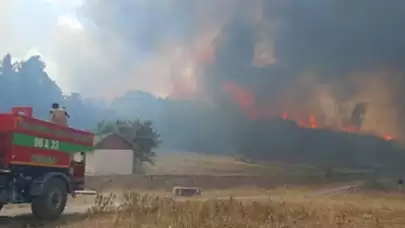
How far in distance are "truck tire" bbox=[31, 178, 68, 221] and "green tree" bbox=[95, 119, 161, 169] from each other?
35.9 m

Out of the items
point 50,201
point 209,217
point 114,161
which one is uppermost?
point 114,161

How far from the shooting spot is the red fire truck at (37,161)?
10.9 metres

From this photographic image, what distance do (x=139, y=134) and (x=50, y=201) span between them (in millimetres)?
38505

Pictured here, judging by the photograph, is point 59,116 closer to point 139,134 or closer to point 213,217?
point 213,217

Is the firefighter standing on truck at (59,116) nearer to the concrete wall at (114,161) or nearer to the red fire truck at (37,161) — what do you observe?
the red fire truck at (37,161)

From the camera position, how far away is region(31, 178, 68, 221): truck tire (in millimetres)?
11742

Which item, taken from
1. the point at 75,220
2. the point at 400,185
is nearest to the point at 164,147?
the point at 400,185

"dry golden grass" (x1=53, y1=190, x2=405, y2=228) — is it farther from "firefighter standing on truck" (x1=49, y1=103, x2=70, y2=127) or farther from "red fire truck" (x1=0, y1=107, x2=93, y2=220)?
"firefighter standing on truck" (x1=49, y1=103, x2=70, y2=127)

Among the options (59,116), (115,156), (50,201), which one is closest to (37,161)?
(50,201)

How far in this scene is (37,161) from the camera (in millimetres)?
11719

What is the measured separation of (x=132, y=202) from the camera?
1194cm

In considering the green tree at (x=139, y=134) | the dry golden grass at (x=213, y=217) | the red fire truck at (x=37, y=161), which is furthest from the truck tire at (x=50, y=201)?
the green tree at (x=139, y=134)

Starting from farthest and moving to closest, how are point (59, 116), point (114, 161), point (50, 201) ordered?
1. point (114, 161)
2. point (59, 116)
3. point (50, 201)

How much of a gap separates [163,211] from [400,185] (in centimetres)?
4023
